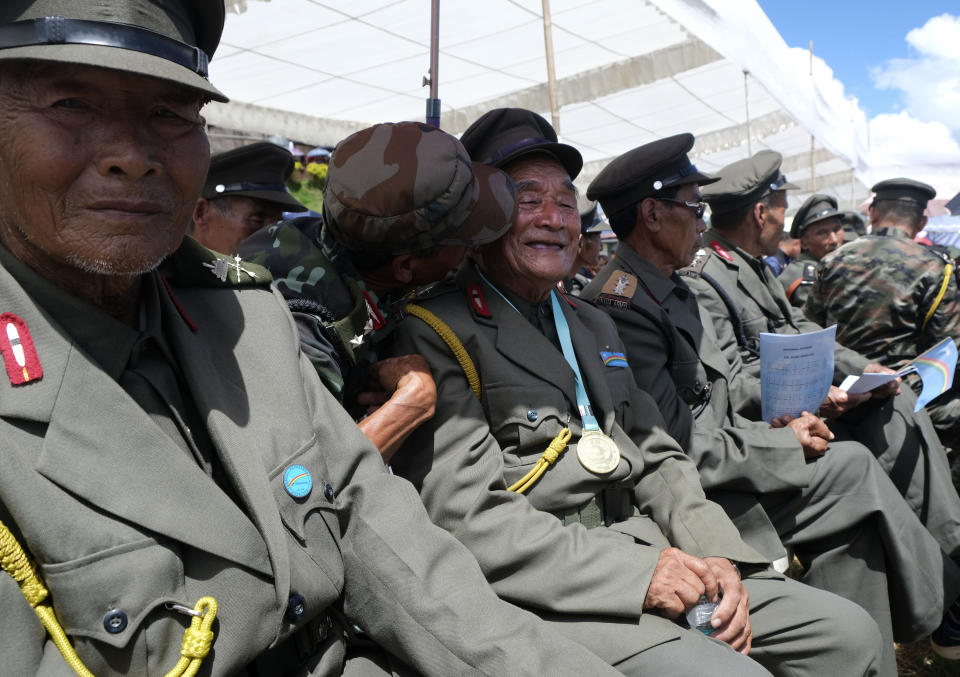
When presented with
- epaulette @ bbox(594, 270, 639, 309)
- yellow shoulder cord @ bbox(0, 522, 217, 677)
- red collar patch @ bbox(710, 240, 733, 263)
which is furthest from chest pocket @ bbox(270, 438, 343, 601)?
red collar patch @ bbox(710, 240, 733, 263)

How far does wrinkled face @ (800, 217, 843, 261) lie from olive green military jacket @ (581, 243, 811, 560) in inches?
204

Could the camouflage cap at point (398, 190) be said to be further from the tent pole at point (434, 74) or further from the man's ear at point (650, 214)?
the man's ear at point (650, 214)

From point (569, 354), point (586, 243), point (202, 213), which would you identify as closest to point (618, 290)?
point (569, 354)

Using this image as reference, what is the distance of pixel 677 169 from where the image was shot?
3.51 m

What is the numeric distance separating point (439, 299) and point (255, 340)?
802 millimetres

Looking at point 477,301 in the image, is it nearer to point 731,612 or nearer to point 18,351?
point 731,612

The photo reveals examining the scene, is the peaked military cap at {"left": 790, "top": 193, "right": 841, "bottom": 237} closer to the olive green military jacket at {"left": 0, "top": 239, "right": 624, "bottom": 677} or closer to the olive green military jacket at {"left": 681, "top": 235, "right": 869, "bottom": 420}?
the olive green military jacket at {"left": 681, "top": 235, "right": 869, "bottom": 420}

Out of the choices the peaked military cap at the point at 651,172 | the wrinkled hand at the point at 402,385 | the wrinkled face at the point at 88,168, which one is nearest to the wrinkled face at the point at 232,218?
the peaked military cap at the point at 651,172

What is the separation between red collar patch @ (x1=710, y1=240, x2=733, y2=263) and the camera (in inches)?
171

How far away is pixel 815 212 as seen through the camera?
25.7 ft

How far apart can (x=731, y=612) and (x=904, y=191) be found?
4364mm

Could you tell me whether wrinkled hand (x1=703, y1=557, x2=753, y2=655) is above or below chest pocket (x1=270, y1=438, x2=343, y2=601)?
below

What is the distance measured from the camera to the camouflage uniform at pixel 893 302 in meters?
4.00

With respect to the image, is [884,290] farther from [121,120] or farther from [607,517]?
[121,120]
